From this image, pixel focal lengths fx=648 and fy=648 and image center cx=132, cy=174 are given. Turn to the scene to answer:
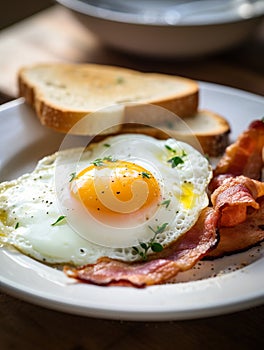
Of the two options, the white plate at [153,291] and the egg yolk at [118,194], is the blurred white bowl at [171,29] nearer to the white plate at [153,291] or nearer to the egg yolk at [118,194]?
the egg yolk at [118,194]

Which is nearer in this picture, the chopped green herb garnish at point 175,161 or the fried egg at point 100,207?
the fried egg at point 100,207

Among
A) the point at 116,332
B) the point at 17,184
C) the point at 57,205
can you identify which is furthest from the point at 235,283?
the point at 17,184

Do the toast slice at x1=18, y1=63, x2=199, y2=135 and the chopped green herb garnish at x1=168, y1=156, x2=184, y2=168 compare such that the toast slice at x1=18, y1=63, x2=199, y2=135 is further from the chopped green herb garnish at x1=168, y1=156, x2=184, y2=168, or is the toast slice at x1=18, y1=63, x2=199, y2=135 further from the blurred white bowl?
the chopped green herb garnish at x1=168, y1=156, x2=184, y2=168

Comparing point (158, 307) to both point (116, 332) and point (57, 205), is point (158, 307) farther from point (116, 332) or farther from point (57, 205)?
point (57, 205)

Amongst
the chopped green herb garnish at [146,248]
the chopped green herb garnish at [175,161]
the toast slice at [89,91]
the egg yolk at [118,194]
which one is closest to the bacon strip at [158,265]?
the chopped green herb garnish at [146,248]

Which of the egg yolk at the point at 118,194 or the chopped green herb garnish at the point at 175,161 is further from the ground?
the egg yolk at the point at 118,194

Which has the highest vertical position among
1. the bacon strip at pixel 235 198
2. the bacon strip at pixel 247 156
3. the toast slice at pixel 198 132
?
the bacon strip at pixel 235 198
